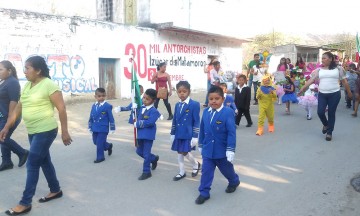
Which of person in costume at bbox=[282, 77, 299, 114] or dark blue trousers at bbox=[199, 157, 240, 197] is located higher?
person in costume at bbox=[282, 77, 299, 114]

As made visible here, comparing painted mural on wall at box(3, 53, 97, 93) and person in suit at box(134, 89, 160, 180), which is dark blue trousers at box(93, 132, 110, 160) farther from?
painted mural on wall at box(3, 53, 97, 93)

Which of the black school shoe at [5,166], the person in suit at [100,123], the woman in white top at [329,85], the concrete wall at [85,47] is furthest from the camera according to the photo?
the concrete wall at [85,47]

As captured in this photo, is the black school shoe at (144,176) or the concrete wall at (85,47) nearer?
the black school shoe at (144,176)

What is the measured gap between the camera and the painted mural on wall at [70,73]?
13.6m

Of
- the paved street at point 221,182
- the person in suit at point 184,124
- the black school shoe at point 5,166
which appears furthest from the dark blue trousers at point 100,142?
the person in suit at point 184,124

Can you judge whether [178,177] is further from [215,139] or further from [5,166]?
[5,166]

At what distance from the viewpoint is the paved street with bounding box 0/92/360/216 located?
A: 4.32 metres

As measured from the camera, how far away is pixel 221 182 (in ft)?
17.0

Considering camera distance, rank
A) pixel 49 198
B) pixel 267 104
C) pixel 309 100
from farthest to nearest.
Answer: pixel 309 100, pixel 267 104, pixel 49 198

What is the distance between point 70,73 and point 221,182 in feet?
34.4

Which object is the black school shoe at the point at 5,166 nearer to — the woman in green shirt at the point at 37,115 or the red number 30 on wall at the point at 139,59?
the woman in green shirt at the point at 37,115

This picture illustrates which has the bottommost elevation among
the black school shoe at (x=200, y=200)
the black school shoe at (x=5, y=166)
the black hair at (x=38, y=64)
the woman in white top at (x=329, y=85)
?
the black school shoe at (x=5, y=166)

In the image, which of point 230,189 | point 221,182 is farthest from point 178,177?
point 230,189

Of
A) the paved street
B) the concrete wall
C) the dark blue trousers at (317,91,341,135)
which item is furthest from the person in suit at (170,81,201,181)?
the concrete wall
